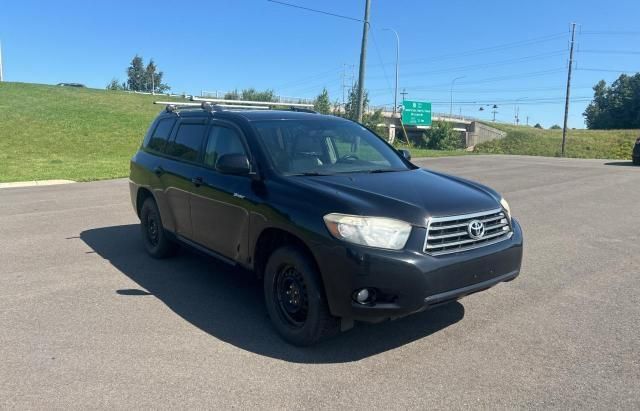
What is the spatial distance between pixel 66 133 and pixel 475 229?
2914 centimetres

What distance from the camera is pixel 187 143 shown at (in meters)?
5.70

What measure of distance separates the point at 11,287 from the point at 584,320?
5.40 metres

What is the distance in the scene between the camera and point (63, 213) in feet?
31.3

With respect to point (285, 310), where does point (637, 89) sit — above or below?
above

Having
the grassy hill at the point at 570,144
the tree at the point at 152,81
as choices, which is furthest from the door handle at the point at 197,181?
the tree at the point at 152,81

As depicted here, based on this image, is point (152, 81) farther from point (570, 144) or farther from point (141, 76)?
point (570, 144)

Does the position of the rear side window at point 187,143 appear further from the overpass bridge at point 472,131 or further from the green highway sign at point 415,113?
the overpass bridge at point 472,131

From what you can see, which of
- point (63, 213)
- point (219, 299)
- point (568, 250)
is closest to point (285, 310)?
point (219, 299)

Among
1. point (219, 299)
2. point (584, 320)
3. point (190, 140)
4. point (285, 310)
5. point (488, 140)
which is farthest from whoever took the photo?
point (488, 140)

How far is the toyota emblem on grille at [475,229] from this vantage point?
3816mm

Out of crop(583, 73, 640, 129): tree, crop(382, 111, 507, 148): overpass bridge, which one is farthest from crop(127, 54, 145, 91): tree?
crop(583, 73, 640, 129): tree

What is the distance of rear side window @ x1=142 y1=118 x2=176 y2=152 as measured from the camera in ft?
20.5

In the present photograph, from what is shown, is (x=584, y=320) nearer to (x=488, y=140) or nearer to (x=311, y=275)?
(x=311, y=275)

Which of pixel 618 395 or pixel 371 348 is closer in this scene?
pixel 618 395
